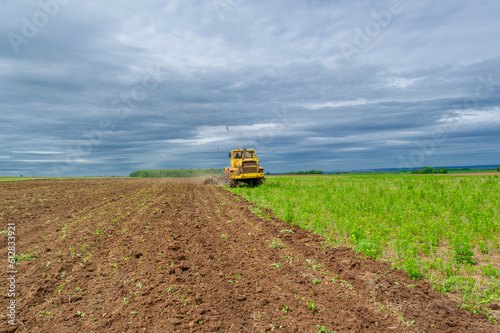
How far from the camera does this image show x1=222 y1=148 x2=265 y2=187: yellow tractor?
23266 mm

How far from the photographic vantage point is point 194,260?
666cm

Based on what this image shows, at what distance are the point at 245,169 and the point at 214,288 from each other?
18294mm

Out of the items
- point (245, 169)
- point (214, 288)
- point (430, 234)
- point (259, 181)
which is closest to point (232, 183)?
point (245, 169)

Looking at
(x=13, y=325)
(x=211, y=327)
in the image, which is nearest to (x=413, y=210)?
(x=211, y=327)

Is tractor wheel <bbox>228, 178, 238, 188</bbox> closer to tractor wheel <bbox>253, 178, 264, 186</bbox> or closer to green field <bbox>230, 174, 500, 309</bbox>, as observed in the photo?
tractor wheel <bbox>253, 178, 264, 186</bbox>

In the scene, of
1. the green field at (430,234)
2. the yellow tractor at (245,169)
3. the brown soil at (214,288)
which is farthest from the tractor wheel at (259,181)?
the brown soil at (214,288)

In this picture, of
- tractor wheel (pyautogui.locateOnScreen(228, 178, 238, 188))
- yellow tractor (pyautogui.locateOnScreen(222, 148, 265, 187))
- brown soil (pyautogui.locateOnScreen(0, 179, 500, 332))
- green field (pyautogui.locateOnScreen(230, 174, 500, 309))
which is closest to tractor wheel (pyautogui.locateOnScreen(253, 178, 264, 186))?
yellow tractor (pyautogui.locateOnScreen(222, 148, 265, 187))

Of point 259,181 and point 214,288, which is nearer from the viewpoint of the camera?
point 214,288

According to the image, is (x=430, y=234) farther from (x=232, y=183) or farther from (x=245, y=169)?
(x=232, y=183)

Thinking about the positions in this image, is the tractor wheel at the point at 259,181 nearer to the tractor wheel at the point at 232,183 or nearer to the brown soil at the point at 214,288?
the tractor wheel at the point at 232,183

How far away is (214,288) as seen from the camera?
5.20 metres

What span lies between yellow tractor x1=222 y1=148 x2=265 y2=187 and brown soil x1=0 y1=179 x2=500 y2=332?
14.2 meters

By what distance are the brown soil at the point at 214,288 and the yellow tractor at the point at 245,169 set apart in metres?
14.2

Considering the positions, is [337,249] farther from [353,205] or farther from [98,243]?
[98,243]
